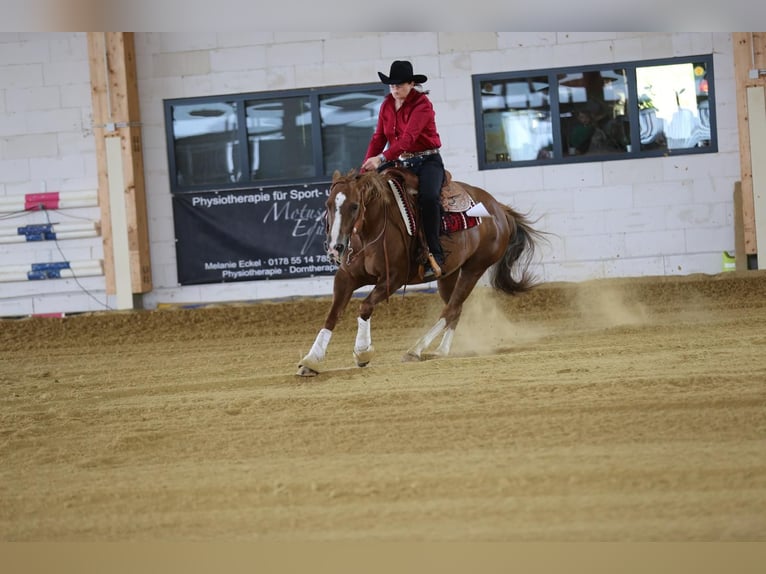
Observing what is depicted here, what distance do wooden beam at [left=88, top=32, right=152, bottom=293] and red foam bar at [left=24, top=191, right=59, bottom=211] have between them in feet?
2.17

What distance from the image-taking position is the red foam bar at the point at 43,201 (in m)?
11.8

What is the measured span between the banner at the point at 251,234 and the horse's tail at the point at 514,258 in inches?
144

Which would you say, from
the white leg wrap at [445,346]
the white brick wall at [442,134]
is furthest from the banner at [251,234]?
the white leg wrap at [445,346]

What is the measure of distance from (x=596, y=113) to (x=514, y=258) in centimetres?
389

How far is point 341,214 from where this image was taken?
20.1 ft

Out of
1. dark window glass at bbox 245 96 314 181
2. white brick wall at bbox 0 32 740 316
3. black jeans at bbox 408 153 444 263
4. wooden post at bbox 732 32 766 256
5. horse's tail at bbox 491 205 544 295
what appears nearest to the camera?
black jeans at bbox 408 153 444 263

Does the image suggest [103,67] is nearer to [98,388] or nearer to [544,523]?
[98,388]

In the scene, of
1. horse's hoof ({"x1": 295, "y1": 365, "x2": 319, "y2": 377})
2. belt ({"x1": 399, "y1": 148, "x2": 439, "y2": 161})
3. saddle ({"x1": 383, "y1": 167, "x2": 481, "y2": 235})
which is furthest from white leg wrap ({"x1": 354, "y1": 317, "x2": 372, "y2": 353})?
belt ({"x1": 399, "y1": 148, "x2": 439, "y2": 161})

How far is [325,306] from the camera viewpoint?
35.0ft

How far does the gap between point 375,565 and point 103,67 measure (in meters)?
10.4

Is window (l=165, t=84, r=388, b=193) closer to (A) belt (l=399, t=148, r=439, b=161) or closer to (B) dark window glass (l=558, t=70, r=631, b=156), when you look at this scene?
(B) dark window glass (l=558, t=70, r=631, b=156)

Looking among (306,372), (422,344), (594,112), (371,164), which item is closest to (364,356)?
(306,372)

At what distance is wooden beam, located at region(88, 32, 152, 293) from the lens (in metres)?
11.5

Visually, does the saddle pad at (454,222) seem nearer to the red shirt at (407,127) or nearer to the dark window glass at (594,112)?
the red shirt at (407,127)
